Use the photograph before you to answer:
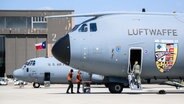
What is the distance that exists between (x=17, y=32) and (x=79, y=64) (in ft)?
226

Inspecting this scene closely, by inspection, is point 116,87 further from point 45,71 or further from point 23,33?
point 23,33

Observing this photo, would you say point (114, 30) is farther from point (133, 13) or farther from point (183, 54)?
point (183, 54)

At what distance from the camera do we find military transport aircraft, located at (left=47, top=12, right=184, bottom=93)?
2691 cm

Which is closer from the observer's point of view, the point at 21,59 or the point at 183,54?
the point at 183,54

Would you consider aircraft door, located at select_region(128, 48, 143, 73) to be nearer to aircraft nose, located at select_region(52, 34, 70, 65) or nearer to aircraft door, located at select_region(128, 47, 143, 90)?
aircraft door, located at select_region(128, 47, 143, 90)

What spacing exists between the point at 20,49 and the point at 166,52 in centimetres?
7047

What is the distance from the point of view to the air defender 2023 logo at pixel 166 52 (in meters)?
27.2

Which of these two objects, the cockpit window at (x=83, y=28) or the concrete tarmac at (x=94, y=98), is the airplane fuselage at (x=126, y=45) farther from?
the concrete tarmac at (x=94, y=98)

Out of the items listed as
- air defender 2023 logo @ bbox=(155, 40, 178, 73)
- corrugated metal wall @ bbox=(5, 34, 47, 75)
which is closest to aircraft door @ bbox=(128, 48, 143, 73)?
air defender 2023 logo @ bbox=(155, 40, 178, 73)

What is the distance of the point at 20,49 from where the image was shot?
95.2 metres

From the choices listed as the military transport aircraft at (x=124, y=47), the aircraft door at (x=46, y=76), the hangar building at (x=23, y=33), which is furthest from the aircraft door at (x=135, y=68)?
the hangar building at (x=23, y=33)

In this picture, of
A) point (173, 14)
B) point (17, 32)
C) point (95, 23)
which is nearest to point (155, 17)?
point (173, 14)

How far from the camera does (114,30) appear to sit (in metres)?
27.1

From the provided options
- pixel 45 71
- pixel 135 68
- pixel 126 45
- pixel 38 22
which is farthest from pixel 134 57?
pixel 38 22
